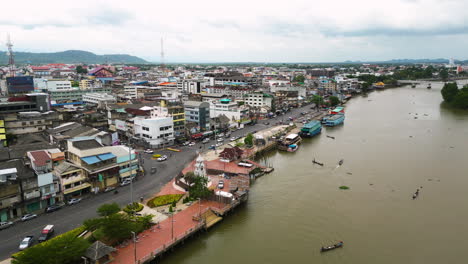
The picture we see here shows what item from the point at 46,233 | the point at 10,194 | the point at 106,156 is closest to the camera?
the point at 46,233

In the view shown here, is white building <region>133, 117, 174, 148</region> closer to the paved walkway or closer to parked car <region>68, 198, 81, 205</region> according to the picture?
parked car <region>68, 198, 81, 205</region>

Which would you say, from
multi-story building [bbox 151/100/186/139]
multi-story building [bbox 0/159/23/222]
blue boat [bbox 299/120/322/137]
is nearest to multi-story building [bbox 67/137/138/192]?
multi-story building [bbox 0/159/23/222]

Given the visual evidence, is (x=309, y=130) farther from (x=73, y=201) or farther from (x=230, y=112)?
(x=73, y=201)


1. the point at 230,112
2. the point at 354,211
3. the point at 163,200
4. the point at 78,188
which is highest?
the point at 230,112

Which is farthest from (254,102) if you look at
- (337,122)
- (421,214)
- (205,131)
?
(421,214)

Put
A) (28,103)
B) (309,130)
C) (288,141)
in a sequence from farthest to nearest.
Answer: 1. (309,130)
2. (288,141)
3. (28,103)

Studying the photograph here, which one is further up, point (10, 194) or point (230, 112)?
point (230, 112)

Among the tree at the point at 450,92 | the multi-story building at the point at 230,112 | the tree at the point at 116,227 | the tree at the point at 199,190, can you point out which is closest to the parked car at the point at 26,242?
the tree at the point at 116,227

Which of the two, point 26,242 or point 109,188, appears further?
point 109,188

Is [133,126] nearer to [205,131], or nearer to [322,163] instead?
[205,131]

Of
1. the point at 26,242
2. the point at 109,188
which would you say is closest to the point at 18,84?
the point at 109,188
